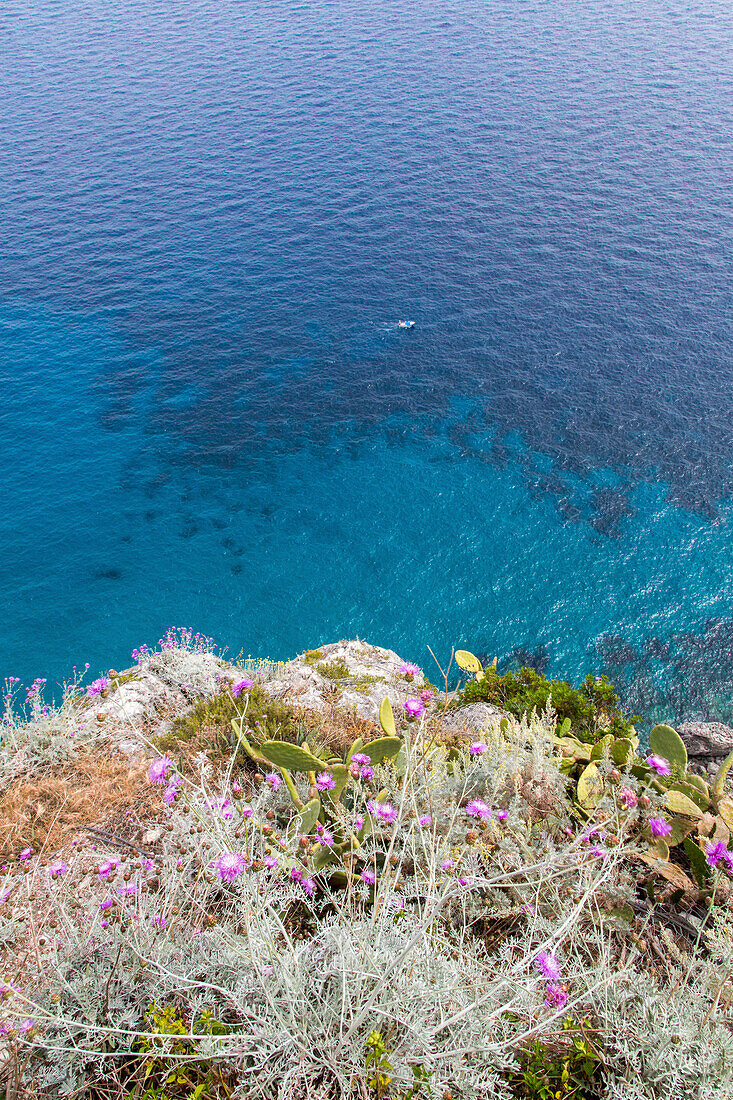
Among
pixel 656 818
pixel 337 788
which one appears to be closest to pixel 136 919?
pixel 337 788

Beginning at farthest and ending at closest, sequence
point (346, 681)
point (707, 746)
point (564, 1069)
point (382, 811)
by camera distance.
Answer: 1. point (346, 681)
2. point (707, 746)
3. point (382, 811)
4. point (564, 1069)

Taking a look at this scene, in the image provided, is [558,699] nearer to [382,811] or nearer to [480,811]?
[480,811]

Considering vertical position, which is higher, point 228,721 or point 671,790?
point 671,790

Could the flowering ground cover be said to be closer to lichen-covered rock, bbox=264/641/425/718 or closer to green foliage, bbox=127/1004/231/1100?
green foliage, bbox=127/1004/231/1100

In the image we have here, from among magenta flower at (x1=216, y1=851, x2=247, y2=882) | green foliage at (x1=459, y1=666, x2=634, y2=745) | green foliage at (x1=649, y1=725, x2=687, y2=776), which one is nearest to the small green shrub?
magenta flower at (x1=216, y1=851, x2=247, y2=882)

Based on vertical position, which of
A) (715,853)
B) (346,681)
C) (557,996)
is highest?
(557,996)

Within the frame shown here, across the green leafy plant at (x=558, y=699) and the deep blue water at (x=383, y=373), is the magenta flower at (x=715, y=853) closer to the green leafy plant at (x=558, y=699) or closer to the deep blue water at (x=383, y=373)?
the green leafy plant at (x=558, y=699)

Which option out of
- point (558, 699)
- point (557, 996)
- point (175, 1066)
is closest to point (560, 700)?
point (558, 699)
